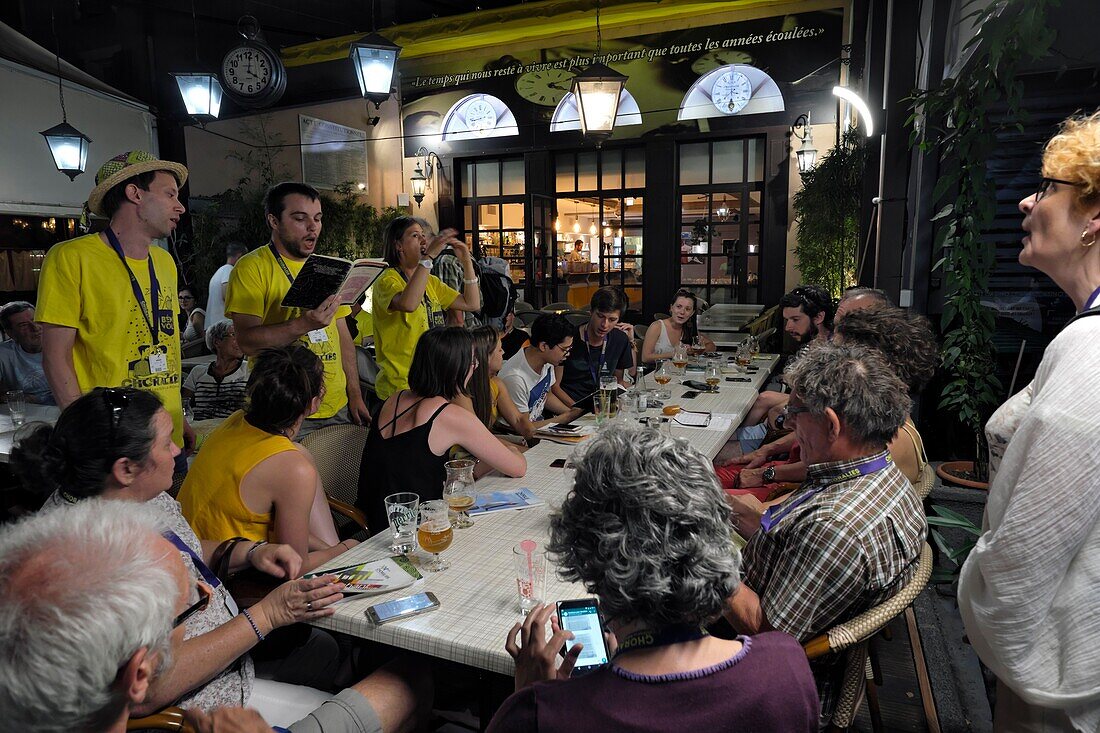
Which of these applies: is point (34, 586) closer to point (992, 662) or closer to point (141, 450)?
point (141, 450)

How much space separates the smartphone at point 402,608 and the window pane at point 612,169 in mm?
9668

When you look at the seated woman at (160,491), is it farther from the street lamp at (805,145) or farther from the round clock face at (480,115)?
the round clock face at (480,115)

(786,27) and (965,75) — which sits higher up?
(786,27)

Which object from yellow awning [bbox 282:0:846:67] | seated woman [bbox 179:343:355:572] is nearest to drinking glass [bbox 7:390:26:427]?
seated woman [bbox 179:343:355:572]

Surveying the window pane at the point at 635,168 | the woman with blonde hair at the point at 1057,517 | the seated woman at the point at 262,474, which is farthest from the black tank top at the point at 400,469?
the window pane at the point at 635,168

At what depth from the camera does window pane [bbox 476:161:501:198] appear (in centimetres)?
1141

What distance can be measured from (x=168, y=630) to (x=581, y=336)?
431 cm

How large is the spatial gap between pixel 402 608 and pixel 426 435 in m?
0.87

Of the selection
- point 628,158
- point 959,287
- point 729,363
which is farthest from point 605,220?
point 959,287

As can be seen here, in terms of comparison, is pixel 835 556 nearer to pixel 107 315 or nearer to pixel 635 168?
pixel 107 315

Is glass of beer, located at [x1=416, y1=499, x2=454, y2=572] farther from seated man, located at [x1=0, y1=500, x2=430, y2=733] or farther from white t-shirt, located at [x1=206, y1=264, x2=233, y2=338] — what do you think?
white t-shirt, located at [x1=206, y1=264, x2=233, y2=338]

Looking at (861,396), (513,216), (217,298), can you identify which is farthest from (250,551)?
(513,216)

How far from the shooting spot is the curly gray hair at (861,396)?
1617 mm

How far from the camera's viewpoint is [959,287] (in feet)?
12.4
